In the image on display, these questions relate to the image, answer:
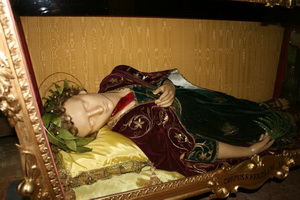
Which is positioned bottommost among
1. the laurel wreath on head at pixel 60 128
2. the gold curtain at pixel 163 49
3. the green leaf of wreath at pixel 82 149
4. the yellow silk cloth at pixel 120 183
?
the yellow silk cloth at pixel 120 183

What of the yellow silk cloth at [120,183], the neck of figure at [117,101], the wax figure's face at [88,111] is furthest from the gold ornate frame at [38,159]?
the neck of figure at [117,101]

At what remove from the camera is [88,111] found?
1.22 metres

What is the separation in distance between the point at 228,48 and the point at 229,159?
1053 millimetres

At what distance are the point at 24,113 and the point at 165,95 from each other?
0.83 m

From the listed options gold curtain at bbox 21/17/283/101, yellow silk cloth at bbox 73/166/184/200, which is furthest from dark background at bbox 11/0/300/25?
yellow silk cloth at bbox 73/166/184/200

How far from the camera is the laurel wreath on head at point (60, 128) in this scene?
1043 mm

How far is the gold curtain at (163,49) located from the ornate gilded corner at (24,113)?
90 centimetres

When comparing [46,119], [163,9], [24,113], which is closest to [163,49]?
[163,9]

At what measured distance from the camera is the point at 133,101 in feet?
4.46

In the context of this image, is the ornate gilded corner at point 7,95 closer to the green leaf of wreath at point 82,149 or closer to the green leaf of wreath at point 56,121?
the green leaf of wreath at point 56,121

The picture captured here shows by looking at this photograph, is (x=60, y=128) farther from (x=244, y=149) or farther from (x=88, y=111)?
(x=244, y=149)

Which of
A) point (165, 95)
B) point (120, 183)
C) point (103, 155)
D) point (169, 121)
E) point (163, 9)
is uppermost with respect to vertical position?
point (163, 9)

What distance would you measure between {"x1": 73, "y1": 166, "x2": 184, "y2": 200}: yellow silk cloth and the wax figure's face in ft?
0.96

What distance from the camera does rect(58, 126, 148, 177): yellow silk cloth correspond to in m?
1.10
